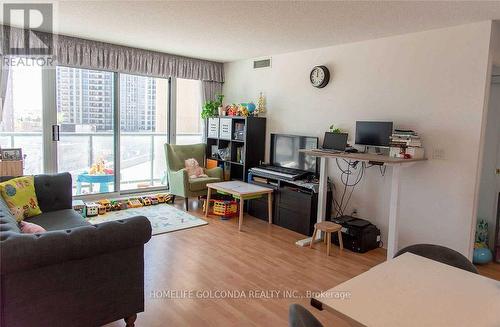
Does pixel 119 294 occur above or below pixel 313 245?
above

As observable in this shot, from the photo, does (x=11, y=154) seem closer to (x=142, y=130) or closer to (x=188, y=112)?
(x=142, y=130)

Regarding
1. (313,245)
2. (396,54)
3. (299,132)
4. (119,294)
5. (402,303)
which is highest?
(396,54)

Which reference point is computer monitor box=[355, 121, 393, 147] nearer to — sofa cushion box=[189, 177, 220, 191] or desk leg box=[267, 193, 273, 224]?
desk leg box=[267, 193, 273, 224]

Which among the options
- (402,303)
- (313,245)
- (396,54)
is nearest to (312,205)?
(313,245)

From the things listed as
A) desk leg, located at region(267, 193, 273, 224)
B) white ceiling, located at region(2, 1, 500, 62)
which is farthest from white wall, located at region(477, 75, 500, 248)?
desk leg, located at region(267, 193, 273, 224)

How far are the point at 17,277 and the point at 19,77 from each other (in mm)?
3653

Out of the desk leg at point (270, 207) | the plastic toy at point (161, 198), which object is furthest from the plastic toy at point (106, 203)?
→ the desk leg at point (270, 207)

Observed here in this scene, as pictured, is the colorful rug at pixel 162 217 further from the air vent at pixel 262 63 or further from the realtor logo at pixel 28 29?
the air vent at pixel 262 63

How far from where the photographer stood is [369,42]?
4.04m

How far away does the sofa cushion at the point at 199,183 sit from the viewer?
518cm

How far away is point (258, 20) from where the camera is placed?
3.44m

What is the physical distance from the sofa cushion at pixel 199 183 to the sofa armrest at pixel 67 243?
3.01 metres

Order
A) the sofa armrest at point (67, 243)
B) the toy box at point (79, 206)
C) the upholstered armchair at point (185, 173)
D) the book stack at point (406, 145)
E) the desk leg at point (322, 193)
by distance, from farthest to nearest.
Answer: the upholstered armchair at point (185, 173) → the toy box at point (79, 206) → the desk leg at point (322, 193) → the book stack at point (406, 145) → the sofa armrest at point (67, 243)

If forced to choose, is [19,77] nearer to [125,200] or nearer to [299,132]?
[125,200]
